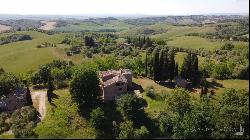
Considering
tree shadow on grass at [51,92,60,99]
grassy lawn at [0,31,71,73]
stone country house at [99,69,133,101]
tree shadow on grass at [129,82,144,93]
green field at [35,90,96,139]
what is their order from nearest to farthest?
1. green field at [35,90,96,139]
2. stone country house at [99,69,133,101]
3. tree shadow on grass at [51,92,60,99]
4. tree shadow on grass at [129,82,144,93]
5. grassy lawn at [0,31,71,73]

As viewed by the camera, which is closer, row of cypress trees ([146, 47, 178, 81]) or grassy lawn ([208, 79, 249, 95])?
grassy lawn ([208, 79, 249, 95])

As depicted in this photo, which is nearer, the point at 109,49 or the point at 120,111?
the point at 120,111

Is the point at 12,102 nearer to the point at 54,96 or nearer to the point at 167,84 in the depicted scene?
the point at 54,96

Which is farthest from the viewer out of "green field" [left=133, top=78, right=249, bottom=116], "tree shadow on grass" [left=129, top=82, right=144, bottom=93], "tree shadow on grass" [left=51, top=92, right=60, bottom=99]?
"tree shadow on grass" [left=129, top=82, right=144, bottom=93]

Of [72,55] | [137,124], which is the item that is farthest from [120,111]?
[72,55]

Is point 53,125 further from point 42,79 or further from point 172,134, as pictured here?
point 42,79

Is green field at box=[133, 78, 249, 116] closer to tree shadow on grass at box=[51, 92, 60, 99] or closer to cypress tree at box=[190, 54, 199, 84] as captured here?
cypress tree at box=[190, 54, 199, 84]

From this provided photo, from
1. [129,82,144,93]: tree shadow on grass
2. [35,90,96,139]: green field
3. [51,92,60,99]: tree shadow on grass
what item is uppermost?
[129,82,144,93]: tree shadow on grass

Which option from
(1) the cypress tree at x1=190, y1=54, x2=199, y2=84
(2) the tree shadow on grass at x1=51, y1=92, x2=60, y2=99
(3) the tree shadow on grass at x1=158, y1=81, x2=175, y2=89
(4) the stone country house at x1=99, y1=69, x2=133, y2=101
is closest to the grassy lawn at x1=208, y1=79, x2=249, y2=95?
(1) the cypress tree at x1=190, y1=54, x2=199, y2=84
